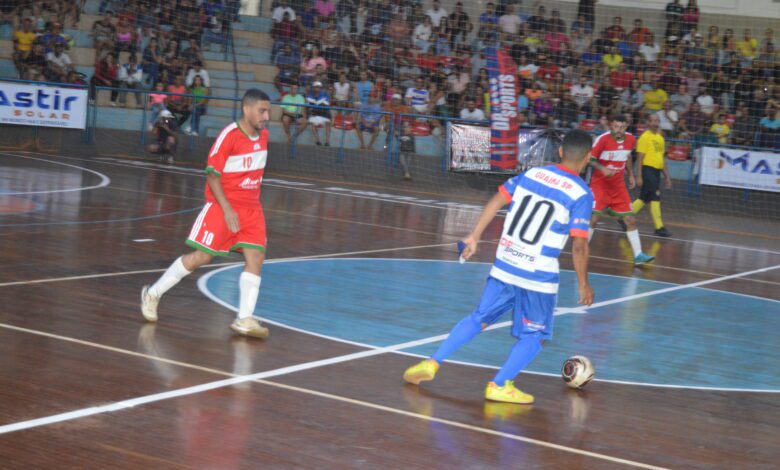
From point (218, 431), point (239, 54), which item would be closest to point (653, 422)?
point (218, 431)

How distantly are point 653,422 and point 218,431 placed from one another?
2.93 metres

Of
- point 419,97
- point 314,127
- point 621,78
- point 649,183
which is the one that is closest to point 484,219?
point 649,183

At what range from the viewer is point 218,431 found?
585 centimetres

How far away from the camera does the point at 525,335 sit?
7.14 metres

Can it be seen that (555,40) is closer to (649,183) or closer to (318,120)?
(318,120)

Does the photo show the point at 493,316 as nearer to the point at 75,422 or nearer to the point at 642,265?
the point at 75,422

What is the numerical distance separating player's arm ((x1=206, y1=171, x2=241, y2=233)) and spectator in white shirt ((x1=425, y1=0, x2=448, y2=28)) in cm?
2235

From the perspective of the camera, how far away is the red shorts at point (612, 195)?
1480 centimetres

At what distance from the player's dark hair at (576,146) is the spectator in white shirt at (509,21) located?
2257cm

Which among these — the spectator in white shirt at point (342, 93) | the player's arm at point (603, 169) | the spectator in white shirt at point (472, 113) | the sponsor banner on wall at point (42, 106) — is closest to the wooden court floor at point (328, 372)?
the player's arm at point (603, 169)

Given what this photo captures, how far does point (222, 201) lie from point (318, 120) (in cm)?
1854

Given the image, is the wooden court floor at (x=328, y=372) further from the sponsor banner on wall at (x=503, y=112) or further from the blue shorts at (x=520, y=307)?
the sponsor banner on wall at (x=503, y=112)

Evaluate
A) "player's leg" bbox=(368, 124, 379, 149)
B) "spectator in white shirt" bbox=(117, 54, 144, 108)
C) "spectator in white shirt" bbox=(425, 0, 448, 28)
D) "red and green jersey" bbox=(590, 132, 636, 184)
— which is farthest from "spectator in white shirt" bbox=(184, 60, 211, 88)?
"red and green jersey" bbox=(590, 132, 636, 184)

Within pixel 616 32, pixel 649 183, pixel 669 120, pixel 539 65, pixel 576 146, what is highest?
pixel 616 32
